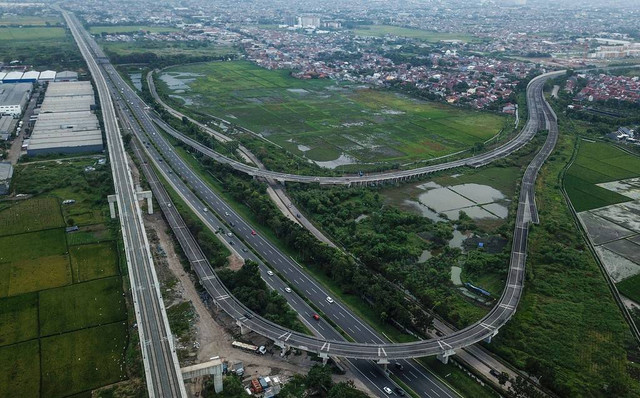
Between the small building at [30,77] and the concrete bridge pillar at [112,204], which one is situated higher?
the concrete bridge pillar at [112,204]

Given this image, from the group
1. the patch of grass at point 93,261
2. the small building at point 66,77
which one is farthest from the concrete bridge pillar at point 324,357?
the small building at point 66,77

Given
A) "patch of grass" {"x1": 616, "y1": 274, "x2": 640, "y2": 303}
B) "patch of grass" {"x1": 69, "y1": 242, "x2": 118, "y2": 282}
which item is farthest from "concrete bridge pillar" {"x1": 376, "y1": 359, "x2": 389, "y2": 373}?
"patch of grass" {"x1": 69, "y1": 242, "x2": 118, "y2": 282}

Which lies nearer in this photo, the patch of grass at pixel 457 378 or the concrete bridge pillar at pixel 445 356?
the patch of grass at pixel 457 378

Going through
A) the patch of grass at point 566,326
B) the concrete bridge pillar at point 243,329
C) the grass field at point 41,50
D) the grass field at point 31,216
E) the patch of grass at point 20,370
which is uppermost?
the patch of grass at point 566,326

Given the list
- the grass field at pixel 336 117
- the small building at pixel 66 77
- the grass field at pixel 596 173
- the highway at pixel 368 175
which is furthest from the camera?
the small building at pixel 66 77

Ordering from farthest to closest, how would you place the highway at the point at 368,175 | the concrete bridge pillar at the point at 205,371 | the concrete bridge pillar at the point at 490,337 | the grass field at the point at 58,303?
1. the highway at the point at 368,175
2. the concrete bridge pillar at the point at 490,337
3. the grass field at the point at 58,303
4. the concrete bridge pillar at the point at 205,371

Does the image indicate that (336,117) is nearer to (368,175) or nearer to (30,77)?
(368,175)

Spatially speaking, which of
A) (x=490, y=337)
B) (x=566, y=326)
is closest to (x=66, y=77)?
(x=490, y=337)

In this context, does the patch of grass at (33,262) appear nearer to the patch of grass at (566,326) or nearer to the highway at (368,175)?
the highway at (368,175)
